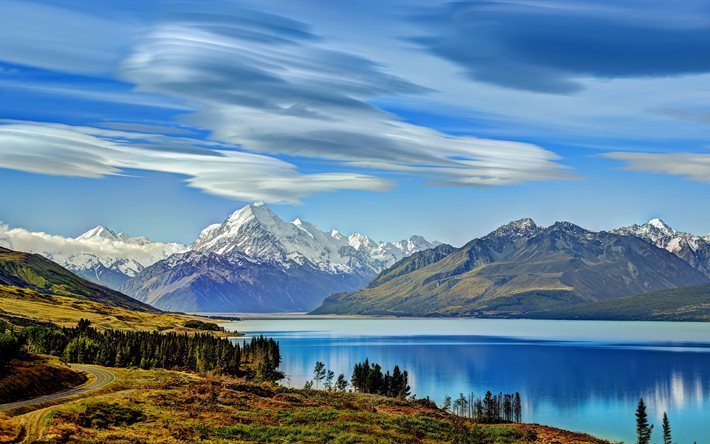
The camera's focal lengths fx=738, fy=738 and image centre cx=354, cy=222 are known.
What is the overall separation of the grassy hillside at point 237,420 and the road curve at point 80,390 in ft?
9.48

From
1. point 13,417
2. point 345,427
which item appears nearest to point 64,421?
point 13,417

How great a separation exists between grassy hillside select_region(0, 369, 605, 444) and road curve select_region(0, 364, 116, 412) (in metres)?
2.89

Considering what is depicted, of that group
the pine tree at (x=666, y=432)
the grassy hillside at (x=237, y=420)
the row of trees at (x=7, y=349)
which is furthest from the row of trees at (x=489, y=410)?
the row of trees at (x=7, y=349)

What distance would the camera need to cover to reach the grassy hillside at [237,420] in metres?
81.7

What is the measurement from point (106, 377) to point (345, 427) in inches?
2143

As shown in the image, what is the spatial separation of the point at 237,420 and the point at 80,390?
29.4 meters

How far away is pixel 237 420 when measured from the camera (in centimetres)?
9531

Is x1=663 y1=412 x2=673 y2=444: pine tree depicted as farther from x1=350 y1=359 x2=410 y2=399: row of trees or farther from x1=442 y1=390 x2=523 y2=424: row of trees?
x1=350 y1=359 x2=410 y2=399: row of trees

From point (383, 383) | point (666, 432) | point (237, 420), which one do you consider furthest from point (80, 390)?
point (666, 432)

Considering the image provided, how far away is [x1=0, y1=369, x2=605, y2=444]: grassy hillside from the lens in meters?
81.7

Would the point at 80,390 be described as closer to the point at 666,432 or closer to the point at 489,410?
the point at 489,410

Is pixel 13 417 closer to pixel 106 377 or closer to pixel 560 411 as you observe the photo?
pixel 106 377

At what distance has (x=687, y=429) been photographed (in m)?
151

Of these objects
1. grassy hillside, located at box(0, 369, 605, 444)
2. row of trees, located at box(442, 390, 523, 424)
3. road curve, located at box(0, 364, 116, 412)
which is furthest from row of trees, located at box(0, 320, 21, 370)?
row of trees, located at box(442, 390, 523, 424)
